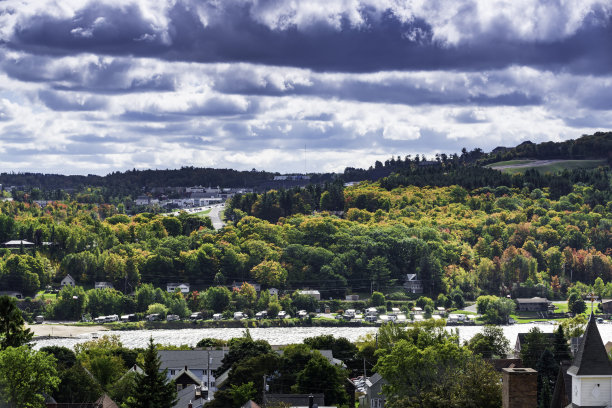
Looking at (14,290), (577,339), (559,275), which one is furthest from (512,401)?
(559,275)

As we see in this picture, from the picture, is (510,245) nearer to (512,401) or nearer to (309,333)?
(309,333)

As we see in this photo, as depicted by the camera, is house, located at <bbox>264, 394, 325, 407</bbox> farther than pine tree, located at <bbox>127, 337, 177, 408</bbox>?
Yes

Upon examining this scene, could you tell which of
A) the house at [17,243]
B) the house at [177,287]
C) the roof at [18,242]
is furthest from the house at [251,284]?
the roof at [18,242]

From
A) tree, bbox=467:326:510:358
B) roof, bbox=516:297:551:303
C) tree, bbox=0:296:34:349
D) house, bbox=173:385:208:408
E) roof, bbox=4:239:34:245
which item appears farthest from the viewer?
roof, bbox=4:239:34:245

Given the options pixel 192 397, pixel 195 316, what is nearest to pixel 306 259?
pixel 195 316

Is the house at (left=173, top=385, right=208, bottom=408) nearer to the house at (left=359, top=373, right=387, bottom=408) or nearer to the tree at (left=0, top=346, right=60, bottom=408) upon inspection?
the tree at (left=0, top=346, right=60, bottom=408)

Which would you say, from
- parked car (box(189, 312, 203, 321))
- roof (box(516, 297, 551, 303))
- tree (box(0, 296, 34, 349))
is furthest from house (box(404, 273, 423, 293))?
tree (box(0, 296, 34, 349))

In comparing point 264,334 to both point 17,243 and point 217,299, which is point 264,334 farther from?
point 17,243
